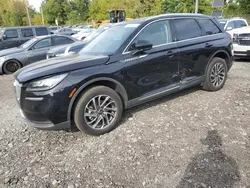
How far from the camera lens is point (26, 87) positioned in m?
3.00

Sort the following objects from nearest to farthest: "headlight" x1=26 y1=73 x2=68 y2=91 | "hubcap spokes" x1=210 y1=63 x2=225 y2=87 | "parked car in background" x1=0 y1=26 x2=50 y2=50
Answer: "headlight" x1=26 y1=73 x2=68 y2=91 → "hubcap spokes" x1=210 y1=63 x2=225 y2=87 → "parked car in background" x1=0 y1=26 x2=50 y2=50

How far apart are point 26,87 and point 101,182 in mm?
1662

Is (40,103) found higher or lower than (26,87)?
lower

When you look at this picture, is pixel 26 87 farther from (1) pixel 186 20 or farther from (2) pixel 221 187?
(1) pixel 186 20

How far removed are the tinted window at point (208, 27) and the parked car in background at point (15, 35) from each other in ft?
35.6

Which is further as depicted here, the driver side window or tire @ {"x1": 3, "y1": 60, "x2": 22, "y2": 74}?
tire @ {"x1": 3, "y1": 60, "x2": 22, "y2": 74}

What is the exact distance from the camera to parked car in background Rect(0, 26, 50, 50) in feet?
39.9

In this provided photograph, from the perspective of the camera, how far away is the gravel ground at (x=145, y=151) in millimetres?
2504

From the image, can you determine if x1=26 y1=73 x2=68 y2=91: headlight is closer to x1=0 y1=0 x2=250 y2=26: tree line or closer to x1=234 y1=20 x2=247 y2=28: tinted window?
x1=234 y1=20 x2=247 y2=28: tinted window

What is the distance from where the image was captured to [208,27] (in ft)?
15.7

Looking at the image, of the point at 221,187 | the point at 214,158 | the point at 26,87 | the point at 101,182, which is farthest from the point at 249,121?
the point at 26,87

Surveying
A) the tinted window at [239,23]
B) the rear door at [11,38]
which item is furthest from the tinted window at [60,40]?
the tinted window at [239,23]

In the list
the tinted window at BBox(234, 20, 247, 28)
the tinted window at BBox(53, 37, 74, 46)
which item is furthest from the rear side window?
the tinted window at BBox(234, 20, 247, 28)

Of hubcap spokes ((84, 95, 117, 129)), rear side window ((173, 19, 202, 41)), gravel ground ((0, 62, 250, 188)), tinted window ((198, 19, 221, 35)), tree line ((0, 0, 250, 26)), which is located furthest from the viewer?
tree line ((0, 0, 250, 26))
